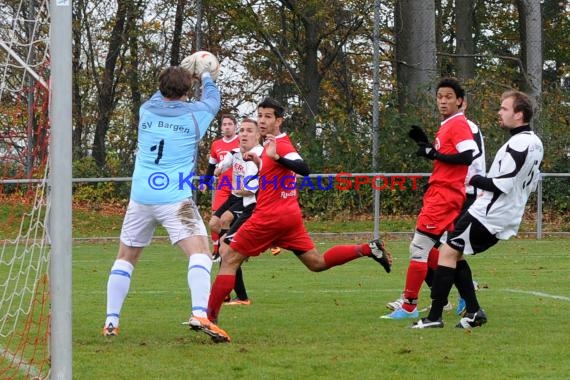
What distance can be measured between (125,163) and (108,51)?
5537 mm

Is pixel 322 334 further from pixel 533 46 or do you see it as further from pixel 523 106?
pixel 533 46

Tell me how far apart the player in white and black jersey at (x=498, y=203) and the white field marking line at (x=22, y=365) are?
3088 millimetres

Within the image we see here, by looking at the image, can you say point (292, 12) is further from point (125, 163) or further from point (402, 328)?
point (402, 328)

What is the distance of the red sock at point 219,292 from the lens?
8.39m

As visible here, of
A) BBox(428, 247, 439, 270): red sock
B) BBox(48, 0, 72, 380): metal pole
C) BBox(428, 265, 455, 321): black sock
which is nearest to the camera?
BBox(48, 0, 72, 380): metal pole

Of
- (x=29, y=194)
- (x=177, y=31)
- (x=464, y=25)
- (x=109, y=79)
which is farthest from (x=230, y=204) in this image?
(x=464, y=25)

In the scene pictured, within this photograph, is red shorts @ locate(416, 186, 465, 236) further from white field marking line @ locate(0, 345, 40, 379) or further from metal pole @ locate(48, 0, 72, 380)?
metal pole @ locate(48, 0, 72, 380)

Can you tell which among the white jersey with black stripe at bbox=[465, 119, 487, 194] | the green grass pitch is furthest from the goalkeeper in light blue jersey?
the white jersey with black stripe at bbox=[465, 119, 487, 194]

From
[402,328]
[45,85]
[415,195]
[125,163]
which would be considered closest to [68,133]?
[45,85]

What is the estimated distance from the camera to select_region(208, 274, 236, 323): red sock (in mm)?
8391

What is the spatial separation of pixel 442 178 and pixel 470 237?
701 mm

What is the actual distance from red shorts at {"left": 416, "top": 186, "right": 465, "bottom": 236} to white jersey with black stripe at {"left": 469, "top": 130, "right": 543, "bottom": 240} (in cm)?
44

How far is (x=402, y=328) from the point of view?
337 inches

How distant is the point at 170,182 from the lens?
26.0 ft
